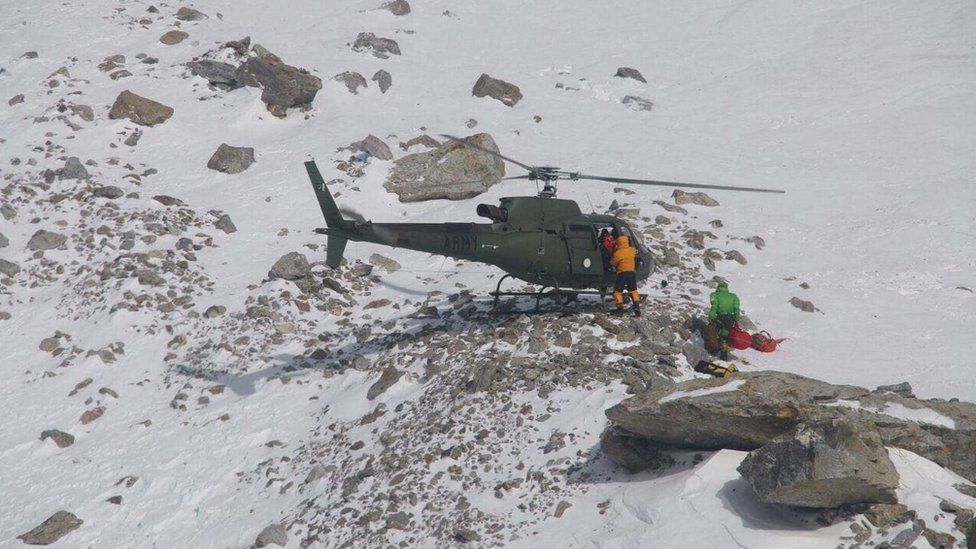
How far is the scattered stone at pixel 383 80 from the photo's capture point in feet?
100.0

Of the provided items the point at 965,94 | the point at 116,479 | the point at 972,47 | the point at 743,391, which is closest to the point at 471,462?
the point at 743,391

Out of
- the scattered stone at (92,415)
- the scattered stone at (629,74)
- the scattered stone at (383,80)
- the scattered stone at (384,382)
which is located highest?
the scattered stone at (629,74)

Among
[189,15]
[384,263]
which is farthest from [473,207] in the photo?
[189,15]

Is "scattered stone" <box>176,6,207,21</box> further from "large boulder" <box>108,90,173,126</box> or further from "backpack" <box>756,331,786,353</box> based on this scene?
"backpack" <box>756,331,786,353</box>

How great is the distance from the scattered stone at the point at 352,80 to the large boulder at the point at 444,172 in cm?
588

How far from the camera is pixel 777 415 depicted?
1064 centimetres

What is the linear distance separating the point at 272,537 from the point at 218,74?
20790mm

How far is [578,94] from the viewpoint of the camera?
3300cm

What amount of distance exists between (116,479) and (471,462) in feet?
23.5

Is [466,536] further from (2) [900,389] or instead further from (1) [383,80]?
(1) [383,80]

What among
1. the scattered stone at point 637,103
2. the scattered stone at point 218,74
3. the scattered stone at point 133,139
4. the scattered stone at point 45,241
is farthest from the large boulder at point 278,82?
the scattered stone at point 637,103

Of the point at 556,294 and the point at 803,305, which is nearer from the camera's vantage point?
the point at 556,294

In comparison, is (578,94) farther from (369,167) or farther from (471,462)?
(471,462)

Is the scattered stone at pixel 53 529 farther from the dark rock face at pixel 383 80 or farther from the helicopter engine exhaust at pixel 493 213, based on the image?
the dark rock face at pixel 383 80
